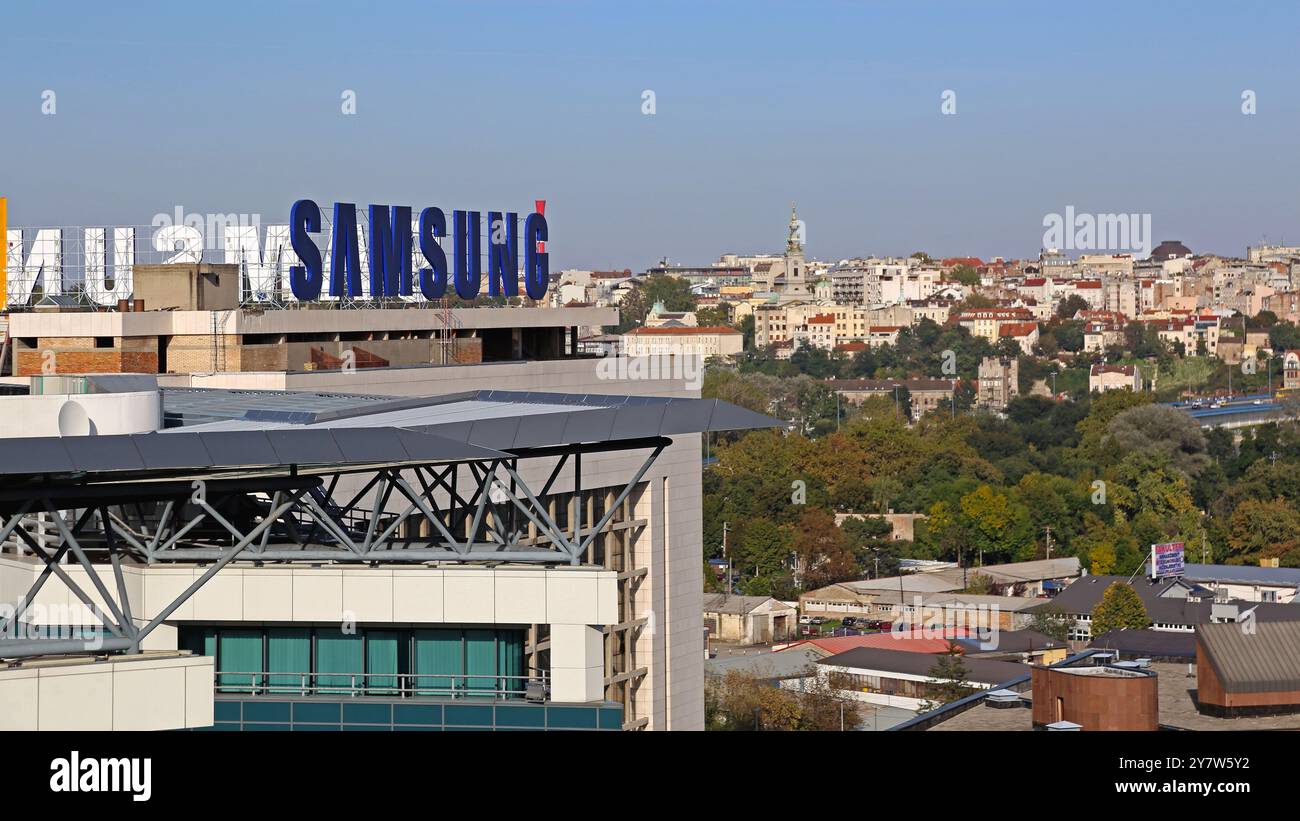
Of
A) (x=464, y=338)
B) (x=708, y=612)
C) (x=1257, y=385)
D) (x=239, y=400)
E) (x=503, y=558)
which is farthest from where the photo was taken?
(x=1257, y=385)

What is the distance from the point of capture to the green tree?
76.1 metres

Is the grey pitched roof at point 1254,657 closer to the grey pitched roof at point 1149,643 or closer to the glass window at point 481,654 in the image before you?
the grey pitched roof at point 1149,643

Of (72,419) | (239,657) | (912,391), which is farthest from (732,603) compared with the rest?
(912,391)

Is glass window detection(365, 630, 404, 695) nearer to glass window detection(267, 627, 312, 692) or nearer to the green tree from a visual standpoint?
glass window detection(267, 627, 312, 692)

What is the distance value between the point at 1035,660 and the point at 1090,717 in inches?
1250

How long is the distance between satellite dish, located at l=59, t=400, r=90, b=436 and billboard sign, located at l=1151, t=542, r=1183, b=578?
7136 cm

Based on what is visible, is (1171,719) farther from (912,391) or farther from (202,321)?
(912,391)

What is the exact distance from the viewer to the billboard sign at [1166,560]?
84.1 metres

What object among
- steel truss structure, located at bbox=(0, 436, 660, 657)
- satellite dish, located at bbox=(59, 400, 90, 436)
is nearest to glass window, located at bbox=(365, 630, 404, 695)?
steel truss structure, located at bbox=(0, 436, 660, 657)
